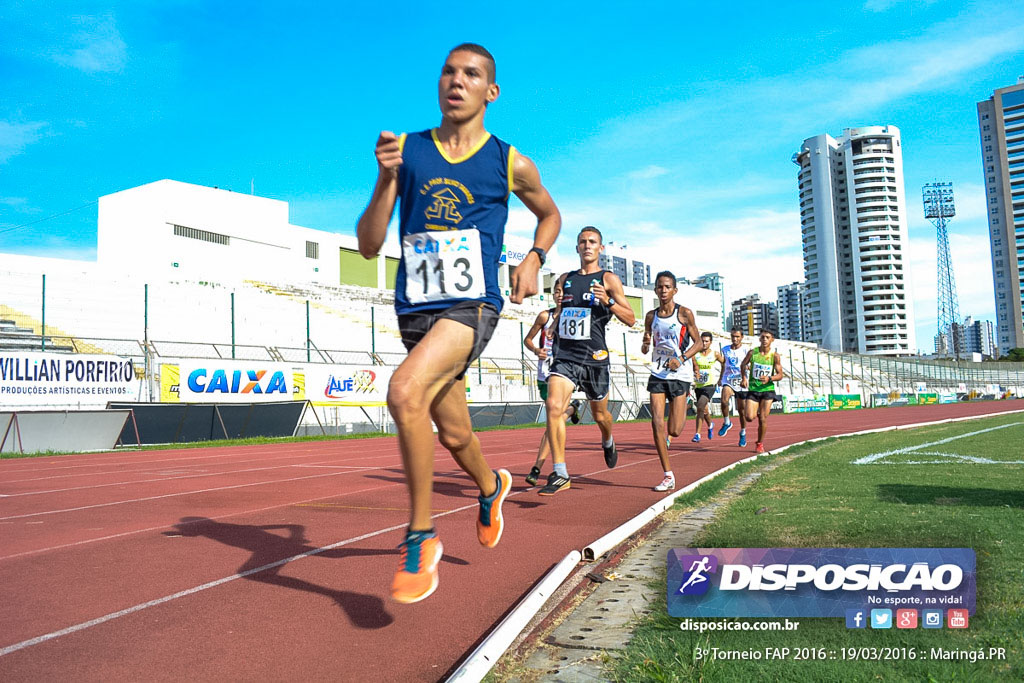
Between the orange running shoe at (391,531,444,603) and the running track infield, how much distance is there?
170 millimetres

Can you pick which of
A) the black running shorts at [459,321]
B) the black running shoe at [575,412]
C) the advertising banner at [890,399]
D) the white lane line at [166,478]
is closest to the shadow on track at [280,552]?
the black running shorts at [459,321]

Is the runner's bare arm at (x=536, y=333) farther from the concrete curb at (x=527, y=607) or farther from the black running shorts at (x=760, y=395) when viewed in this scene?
the black running shorts at (x=760, y=395)

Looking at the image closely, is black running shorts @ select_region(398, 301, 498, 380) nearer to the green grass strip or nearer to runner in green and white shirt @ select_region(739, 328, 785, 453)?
the green grass strip

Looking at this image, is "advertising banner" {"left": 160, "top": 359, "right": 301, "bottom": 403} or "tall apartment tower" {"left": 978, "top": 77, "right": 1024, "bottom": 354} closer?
"advertising banner" {"left": 160, "top": 359, "right": 301, "bottom": 403}

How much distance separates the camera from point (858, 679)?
2.24 m

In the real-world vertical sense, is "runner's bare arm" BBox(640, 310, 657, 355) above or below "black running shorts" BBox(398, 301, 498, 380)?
above

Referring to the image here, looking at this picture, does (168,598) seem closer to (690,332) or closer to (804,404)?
(690,332)

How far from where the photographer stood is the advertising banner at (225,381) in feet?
63.3

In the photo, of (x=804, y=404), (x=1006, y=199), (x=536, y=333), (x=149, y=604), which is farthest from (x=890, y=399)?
(x=1006, y=199)

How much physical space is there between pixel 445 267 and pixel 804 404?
41709 millimetres

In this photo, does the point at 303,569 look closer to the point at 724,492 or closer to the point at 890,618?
the point at 890,618

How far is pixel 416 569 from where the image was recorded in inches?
117

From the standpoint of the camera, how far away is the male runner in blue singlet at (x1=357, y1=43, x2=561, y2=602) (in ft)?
10.2

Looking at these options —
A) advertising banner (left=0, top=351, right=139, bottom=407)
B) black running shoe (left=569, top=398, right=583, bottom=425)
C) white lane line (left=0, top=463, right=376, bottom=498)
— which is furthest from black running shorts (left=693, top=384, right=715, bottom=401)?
advertising banner (left=0, top=351, right=139, bottom=407)
